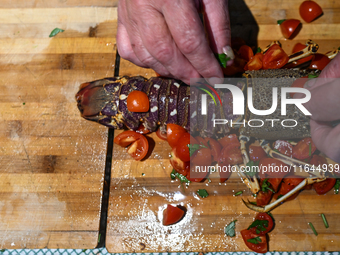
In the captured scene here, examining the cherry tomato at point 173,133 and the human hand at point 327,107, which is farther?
the cherry tomato at point 173,133

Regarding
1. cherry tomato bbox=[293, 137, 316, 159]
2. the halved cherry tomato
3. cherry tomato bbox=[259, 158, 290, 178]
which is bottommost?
the halved cherry tomato

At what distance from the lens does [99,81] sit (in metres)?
3.24

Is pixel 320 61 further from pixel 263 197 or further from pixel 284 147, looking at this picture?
pixel 263 197

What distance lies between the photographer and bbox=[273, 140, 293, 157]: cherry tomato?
2.97m

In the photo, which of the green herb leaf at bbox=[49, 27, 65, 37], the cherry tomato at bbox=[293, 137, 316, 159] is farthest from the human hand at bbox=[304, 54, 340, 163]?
the green herb leaf at bbox=[49, 27, 65, 37]

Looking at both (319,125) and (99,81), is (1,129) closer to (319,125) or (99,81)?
(99,81)

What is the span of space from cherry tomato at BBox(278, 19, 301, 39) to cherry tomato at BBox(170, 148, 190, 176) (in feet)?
7.10

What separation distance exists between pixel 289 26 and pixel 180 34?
82.5 inches

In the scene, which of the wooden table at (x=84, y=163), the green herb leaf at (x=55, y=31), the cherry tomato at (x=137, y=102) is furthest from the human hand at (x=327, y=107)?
the green herb leaf at (x=55, y=31)

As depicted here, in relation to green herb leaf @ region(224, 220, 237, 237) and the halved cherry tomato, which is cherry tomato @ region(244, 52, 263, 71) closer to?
the halved cherry tomato

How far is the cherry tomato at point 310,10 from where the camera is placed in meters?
3.32

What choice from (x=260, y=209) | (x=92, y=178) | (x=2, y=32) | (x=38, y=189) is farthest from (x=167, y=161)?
(x=2, y=32)

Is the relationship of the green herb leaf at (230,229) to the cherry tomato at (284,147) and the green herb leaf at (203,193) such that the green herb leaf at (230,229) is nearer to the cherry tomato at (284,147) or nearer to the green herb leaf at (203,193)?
the green herb leaf at (203,193)

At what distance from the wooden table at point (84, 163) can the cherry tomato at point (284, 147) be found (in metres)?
0.55
